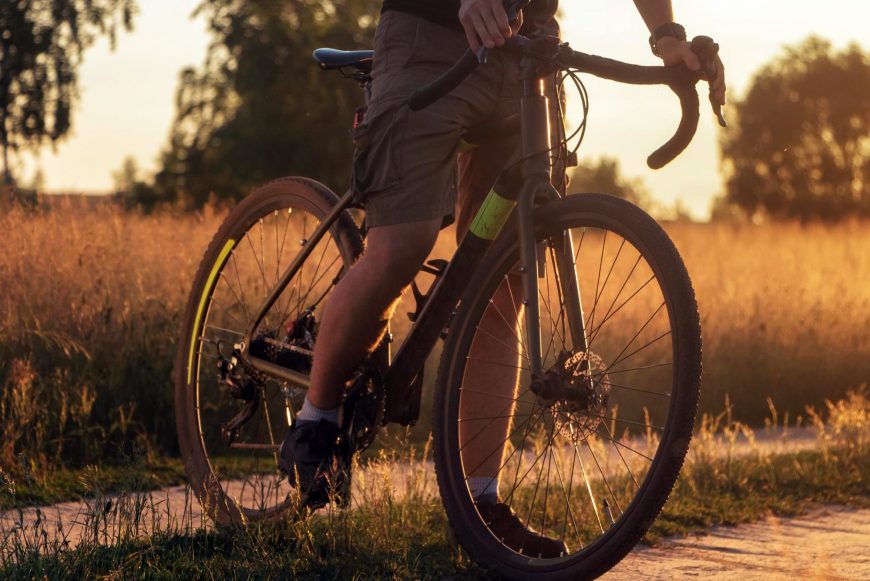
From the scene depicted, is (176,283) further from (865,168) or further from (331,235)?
(865,168)

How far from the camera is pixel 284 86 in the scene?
36594mm

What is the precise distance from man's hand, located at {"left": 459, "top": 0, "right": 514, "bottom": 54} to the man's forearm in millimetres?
478

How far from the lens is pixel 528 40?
129 inches

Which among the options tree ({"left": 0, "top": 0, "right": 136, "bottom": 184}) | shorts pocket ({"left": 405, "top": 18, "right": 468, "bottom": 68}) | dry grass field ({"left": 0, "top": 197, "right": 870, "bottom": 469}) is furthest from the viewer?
tree ({"left": 0, "top": 0, "right": 136, "bottom": 184})

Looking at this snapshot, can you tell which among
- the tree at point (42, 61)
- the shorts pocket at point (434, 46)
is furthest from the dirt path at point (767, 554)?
the tree at point (42, 61)

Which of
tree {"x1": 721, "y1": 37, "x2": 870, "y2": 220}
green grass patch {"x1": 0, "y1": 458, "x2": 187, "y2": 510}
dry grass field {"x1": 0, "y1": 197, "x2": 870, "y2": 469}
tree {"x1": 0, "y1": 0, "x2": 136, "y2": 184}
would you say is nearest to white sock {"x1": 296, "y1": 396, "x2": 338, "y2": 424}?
dry grass field {"x1": 0, "y1": 197, "x2": 870, "y2": 469}

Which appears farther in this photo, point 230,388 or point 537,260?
point 230,388

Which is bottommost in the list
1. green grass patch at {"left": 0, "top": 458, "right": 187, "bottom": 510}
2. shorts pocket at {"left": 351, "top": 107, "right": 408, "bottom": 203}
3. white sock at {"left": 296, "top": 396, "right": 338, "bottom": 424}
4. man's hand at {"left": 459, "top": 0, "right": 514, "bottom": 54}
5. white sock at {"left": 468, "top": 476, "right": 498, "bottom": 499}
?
green grass patch at {"left": 0, "top": 458, "right": 187, "bottom": 510}

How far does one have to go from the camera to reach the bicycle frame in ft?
Answer: 10.6

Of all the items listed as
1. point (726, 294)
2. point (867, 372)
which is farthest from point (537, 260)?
point (726, 294)

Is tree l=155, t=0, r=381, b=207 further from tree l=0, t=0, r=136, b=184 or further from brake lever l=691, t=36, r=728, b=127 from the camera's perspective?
brake lever l=691, t=36, r=728, b=127

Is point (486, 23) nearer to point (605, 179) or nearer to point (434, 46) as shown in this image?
point (434, 46)

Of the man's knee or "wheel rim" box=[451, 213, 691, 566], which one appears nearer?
"wheel rim" box=[451, 213, 691, 566]

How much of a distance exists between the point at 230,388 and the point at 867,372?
6.66 m
